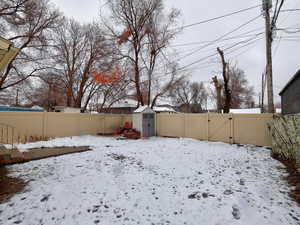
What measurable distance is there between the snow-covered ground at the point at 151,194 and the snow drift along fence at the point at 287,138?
0.61m

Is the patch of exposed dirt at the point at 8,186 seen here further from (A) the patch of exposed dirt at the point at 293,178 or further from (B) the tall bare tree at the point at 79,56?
(B) the tall bare tree at the point at 79,56

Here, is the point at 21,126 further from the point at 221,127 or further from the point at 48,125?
the point at 221,127

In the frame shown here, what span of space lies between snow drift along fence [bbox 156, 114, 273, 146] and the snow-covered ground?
301cm

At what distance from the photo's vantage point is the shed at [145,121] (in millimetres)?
10664

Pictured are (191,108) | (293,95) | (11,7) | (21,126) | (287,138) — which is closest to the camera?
(287,138)

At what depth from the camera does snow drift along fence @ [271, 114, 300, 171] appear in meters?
4.35

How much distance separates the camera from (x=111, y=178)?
12.2 ft

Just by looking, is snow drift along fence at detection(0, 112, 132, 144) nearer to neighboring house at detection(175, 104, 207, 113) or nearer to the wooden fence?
the wooden fence

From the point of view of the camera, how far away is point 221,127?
862 centimetres

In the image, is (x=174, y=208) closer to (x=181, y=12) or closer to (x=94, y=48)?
(x=181, y=12)

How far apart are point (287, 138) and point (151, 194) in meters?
5.00

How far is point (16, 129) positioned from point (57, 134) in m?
2.01

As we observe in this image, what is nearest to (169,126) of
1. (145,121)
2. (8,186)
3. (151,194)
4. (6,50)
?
(145,121)

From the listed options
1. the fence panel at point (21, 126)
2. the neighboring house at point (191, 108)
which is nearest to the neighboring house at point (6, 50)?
the fence panel at point (21, 126)
